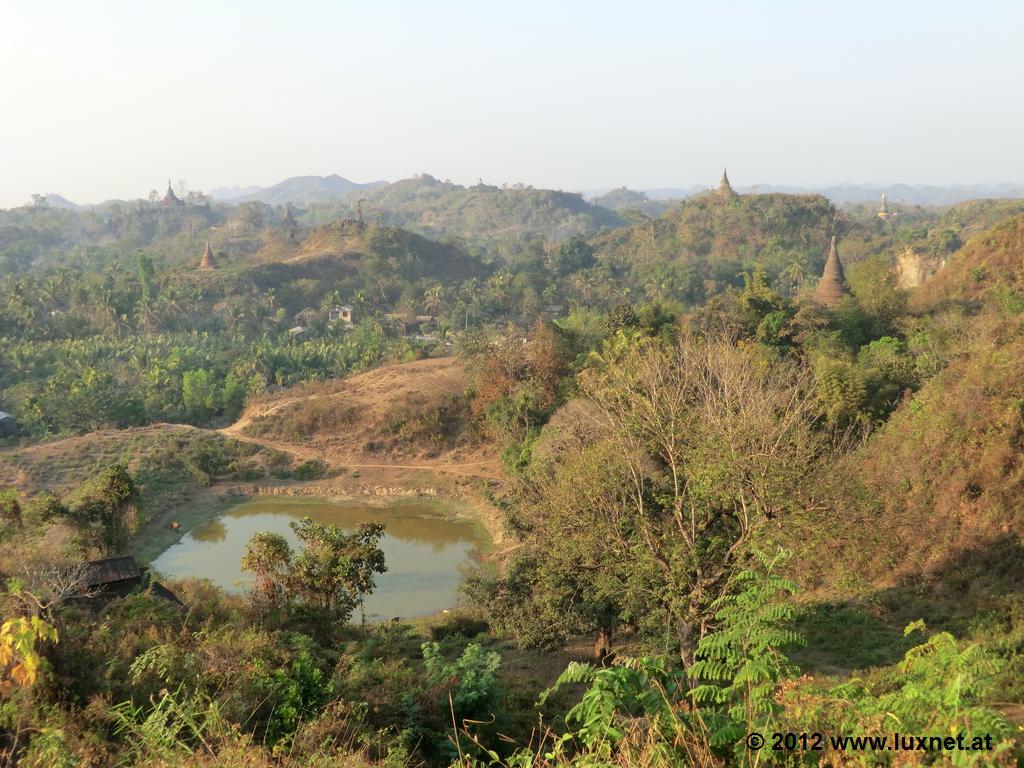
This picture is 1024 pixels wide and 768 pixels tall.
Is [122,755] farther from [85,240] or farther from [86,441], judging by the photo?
[85,240]

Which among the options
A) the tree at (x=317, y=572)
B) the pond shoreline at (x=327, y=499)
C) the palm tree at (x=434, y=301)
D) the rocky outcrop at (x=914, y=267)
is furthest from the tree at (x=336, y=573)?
the rocky outcrop at (x=914, y=267)

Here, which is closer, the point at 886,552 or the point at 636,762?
the point at 636,762

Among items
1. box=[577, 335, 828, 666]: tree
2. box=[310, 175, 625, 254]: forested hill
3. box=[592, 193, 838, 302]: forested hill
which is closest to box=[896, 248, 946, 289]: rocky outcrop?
box=[592, 193, 838, 302]: forested hill

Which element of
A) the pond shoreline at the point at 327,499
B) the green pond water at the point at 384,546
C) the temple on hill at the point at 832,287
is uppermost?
the temple on hill at the point at 832,287

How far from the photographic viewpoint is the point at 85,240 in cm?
9488

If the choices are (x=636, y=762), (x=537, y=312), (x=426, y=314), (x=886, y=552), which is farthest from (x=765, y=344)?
(x=426, y=314)

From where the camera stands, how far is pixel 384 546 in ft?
63.4

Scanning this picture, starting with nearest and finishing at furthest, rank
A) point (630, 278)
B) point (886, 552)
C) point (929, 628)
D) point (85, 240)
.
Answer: point (929, 628) < point (886, 552) < point (630, 278) < point (85, 240)

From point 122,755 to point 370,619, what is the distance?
1032cm

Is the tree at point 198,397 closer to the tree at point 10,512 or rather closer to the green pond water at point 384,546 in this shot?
the green pond water at point 384,546

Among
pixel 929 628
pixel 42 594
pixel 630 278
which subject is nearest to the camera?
pixel 42 594

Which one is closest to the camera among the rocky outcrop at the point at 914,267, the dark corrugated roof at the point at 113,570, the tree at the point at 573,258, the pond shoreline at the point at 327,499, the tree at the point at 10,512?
the dark corrugated roof at the point at 113,570

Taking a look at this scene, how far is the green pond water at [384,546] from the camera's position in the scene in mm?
16203

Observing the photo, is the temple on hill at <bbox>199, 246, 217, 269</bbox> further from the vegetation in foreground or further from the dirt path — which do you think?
the vegetation in foreground
